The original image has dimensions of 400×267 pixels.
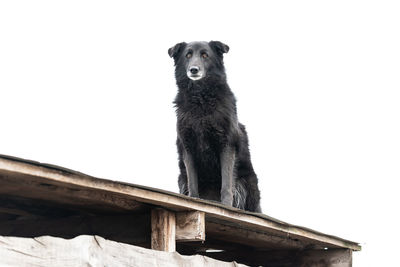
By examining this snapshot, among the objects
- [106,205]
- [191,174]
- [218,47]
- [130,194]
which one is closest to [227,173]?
[191,174]

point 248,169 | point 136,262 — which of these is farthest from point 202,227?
point 248,169

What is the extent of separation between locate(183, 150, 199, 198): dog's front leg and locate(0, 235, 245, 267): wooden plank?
3298 mm

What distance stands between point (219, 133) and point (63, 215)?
7.50 ft

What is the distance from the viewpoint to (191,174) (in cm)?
709

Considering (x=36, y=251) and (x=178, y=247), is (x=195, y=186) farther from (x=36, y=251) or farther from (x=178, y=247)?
(x=36, y=251)

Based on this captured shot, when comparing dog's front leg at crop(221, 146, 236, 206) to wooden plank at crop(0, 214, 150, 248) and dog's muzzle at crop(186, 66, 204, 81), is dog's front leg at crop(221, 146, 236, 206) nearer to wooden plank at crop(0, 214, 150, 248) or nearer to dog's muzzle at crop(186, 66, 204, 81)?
dog's muzzle at crop(186, 66, 204, 81)

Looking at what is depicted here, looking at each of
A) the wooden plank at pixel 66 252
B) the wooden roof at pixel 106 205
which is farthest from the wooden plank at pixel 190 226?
the wooden plank at pixel 66 252

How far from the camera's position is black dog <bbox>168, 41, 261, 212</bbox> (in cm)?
704

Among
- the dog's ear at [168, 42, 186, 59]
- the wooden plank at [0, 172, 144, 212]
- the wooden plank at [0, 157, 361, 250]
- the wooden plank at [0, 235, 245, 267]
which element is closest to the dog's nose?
the dog's ear at [168, 42, 186, 59]

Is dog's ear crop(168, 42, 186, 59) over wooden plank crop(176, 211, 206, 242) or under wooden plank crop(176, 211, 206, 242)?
over

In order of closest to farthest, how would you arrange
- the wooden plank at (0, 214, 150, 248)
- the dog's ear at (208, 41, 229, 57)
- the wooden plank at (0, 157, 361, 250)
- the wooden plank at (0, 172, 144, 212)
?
the wooden plank at (0, 157, 361, 250) < the wooden plank at (0, 172, 144, 212) < the wooden plank at (0, 214, 150, 248) < the dog's ear at (208, 41, 229, 57)

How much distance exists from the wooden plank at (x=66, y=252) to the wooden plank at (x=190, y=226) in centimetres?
98

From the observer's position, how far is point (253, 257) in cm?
676

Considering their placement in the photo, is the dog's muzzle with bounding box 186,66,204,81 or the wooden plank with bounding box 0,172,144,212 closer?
the wooden plank with bounding box 0,172,144,212
